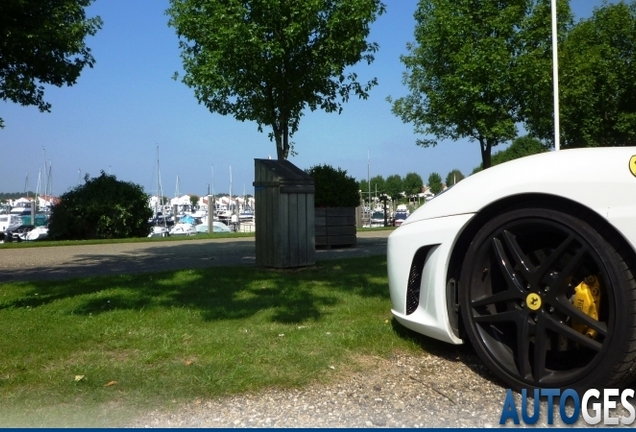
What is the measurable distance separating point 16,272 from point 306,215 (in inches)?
179

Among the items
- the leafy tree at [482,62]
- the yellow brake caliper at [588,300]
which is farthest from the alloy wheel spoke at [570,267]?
the leafy tree at [482,62]

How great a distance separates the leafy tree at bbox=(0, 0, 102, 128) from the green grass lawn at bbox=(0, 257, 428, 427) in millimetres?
3268

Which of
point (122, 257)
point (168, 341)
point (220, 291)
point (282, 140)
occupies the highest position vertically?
point (282, 140)

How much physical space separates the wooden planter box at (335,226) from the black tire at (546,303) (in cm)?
1041

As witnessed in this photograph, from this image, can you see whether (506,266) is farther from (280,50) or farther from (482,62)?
(482,62)

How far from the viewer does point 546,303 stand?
3695 millimetres

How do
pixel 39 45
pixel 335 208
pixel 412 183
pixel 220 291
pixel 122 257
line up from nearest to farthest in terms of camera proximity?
pixel 220 291 < pixel 39 45 < pixel 122 257 < pixel 335 208 < pixel 412 183

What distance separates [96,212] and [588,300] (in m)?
19.6

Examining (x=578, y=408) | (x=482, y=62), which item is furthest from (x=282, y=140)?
(x=482, y=62)

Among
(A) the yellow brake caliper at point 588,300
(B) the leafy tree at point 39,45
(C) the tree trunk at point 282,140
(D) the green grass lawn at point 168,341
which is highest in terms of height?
(B) the leafy tree at point 39,45

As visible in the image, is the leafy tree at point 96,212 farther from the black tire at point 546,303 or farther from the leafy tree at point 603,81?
the black tire at point 546,303

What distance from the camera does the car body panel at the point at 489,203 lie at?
11.6 ft

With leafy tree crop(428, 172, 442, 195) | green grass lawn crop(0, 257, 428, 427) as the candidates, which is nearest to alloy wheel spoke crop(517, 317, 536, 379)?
green grass lawn crop(0, 257, 428, 427)

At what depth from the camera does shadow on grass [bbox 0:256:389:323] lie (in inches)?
258
